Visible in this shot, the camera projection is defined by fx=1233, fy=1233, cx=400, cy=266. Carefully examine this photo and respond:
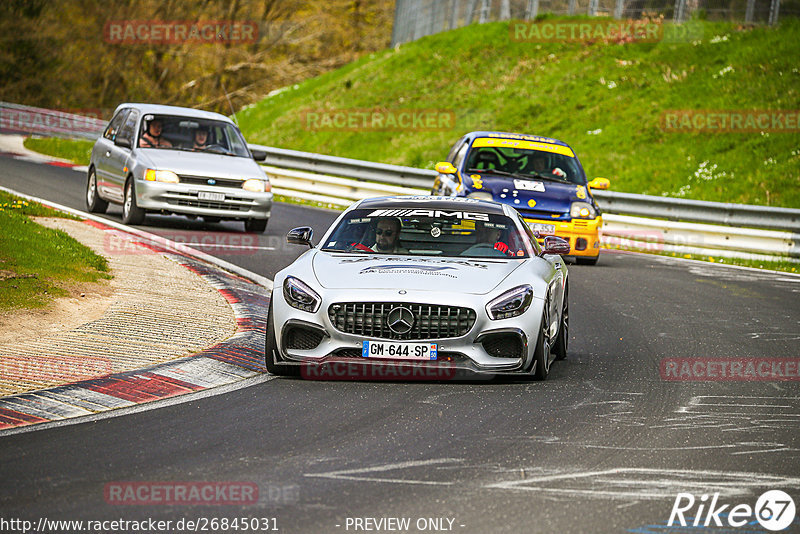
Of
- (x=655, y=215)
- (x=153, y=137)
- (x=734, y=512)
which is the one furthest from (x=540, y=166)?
(x=734, y=512)

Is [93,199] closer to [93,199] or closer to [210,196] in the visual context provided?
[93,199]

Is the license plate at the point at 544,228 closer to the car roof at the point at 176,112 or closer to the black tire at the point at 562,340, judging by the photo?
the car roof at the point at 176,112

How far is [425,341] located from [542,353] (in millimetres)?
942

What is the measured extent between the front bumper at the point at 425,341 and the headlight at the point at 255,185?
980cm

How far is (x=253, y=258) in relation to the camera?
51.3 ft

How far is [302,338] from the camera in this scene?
865 centimetres

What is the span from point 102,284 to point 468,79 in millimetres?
27174

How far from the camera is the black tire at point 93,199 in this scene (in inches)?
768

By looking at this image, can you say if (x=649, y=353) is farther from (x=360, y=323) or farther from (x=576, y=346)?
(x=360, y=323)

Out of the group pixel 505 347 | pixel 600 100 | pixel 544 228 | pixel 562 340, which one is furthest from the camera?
pixel 600 100

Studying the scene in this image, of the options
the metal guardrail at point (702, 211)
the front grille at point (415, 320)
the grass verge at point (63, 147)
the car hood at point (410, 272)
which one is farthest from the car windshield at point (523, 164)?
the grass verge at point (63, 147)

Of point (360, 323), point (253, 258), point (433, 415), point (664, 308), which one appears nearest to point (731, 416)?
point (433, 415)

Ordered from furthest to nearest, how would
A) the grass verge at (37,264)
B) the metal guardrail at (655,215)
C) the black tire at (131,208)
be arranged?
the metal guardrail at (655,215) < the black tire at (131,208) < the grass verge at (37,264)

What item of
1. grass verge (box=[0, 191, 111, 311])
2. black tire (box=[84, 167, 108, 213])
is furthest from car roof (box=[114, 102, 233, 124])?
grass verge (box=[0, 191, 111, 311])
